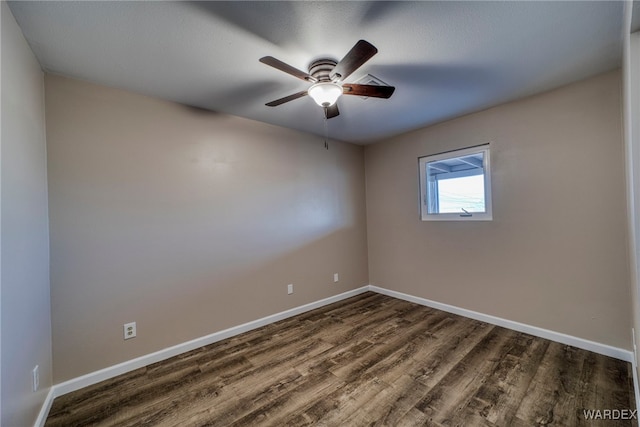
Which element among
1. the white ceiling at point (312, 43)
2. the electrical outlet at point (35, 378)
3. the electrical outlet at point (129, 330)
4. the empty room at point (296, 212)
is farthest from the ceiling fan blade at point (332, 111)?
the electrical outlet at point (35, 378)

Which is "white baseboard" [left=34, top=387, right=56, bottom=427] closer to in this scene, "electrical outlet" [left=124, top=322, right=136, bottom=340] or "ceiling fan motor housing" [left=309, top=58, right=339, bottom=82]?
"electrical outlet" [left=124, top=322, right=136, bottom=340]

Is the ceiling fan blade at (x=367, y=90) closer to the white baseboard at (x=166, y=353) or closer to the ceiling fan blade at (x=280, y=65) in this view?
the ceiling fan blade at (x=280, y=65)

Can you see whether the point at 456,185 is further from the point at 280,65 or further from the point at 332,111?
the point at 280,65

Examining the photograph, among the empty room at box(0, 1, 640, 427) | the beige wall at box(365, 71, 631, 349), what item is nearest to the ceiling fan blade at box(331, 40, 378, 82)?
the empty room at box(0, 1, 640, 427)

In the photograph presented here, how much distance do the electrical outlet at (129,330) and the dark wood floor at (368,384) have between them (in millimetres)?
296

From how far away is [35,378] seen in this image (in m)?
1.53

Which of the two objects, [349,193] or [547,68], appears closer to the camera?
[547,68]

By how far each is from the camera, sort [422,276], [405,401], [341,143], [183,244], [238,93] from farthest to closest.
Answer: [341,143] < [422,276] < [183,244] < [238,93] < [405,401]

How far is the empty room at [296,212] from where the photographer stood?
1.46 m

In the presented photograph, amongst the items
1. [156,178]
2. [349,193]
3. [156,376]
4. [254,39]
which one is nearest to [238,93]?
[254,39]

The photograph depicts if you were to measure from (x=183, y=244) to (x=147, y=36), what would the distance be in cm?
164

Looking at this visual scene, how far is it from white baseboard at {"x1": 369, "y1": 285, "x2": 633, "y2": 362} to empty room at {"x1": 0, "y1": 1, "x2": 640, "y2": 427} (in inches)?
0.7

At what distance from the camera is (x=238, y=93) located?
2270 millimetres

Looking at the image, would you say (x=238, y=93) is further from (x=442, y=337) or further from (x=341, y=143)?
(x=442, y=337)
